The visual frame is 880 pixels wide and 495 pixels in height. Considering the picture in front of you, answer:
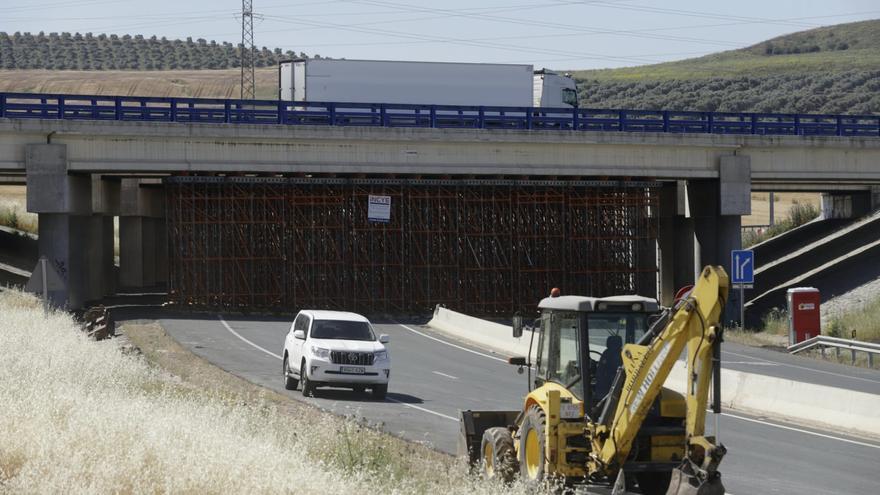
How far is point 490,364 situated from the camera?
32.5 m

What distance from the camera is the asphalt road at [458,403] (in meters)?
16.3

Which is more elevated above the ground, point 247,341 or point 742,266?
point 742,266

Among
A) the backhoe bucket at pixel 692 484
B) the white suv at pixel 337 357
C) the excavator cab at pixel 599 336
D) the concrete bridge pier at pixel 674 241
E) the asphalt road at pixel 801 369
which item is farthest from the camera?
the concrete bridge pier at pixel 674 241

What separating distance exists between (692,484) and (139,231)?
59.7 meters

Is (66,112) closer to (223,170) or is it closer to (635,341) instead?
(223,170)

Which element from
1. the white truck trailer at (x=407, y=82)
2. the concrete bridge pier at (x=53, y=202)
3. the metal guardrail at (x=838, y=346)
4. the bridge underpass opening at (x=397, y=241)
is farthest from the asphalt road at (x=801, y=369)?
the concrete bridge pier at (x=53, y=202)

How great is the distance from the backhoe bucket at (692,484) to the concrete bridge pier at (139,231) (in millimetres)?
56362

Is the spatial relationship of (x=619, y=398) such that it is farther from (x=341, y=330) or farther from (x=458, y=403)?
(x=341, y=330)

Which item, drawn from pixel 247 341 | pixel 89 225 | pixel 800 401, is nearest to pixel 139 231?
pixel 89 225

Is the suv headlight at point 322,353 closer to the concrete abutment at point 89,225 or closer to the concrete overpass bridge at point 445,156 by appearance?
the concrete abutment at point 89,225

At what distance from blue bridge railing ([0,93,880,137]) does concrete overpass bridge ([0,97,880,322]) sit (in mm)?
82

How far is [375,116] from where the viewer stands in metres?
47.4

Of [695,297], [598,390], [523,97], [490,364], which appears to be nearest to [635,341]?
[598,390]

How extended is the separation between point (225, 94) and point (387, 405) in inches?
4757
